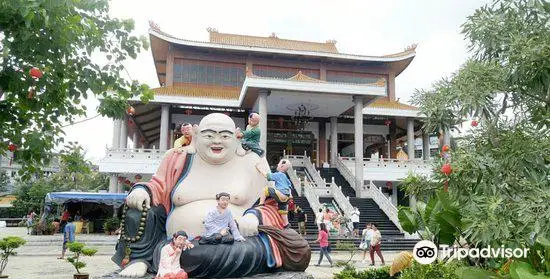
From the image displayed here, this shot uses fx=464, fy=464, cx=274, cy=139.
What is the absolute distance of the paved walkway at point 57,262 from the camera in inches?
358

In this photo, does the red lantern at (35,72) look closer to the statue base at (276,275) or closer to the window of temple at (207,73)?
the statue base at (276,275)

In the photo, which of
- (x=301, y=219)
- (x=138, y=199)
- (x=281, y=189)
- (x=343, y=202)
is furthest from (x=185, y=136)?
(x=343, y=202)

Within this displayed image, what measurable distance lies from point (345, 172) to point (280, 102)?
439 centimetres

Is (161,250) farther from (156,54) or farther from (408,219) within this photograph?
(156,54)

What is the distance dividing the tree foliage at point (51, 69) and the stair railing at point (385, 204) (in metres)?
12.7

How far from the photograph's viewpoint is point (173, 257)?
4.11 metres

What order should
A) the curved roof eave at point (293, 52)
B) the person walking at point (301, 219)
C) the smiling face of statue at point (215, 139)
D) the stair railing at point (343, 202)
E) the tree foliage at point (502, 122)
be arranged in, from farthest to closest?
the curved roof eave at point (293, 52), the stair railing at point (343, 202), the person walking at point (301, 219), the smiling face of statue at point (215, 139), the tree foliage at point (502, 122)

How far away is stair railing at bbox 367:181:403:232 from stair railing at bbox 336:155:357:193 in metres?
1.30

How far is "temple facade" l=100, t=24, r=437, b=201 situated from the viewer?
64.5ft

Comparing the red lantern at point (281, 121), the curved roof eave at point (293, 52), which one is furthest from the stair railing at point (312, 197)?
the curved roof eave at point (293, 52)

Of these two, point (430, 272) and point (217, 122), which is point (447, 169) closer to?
point (430, 272)

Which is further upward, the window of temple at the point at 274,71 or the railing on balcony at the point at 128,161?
the window of temple at the point at 274,71

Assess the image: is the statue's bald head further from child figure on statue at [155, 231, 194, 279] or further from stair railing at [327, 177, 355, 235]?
stair railing at [327, 177, 355, 235]

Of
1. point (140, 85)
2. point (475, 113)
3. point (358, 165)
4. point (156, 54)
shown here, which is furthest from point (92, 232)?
point (475, 113)
